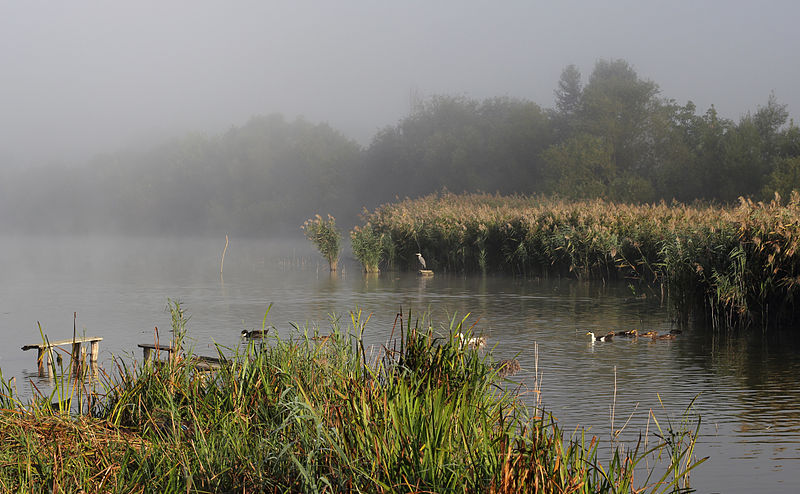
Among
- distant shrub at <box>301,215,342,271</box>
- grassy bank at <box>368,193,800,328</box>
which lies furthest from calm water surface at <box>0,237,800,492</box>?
distant shrub at <box>301,215,342,271</box>

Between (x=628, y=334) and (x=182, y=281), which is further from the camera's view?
(x=182, y=281)

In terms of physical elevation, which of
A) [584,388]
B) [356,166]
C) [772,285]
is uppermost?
[356,166]

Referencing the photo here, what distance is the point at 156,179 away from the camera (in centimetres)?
11625

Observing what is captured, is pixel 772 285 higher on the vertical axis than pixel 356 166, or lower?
lower

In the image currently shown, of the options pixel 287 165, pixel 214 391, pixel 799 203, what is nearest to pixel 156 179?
pixel 287 165

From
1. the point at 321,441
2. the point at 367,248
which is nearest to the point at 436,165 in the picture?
the point at 367,248

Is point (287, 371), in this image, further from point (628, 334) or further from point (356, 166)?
point (356, 166)

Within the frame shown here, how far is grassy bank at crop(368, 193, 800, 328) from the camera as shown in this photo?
1516cm

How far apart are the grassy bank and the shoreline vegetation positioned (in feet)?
28.3

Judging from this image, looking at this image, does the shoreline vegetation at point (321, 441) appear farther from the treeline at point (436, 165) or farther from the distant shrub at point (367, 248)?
the treeline at point (436, 165)

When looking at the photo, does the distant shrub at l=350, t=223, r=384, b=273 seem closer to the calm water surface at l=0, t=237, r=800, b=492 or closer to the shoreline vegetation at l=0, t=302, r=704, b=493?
the calm water surface at l=0, t=237, r=800, b=492

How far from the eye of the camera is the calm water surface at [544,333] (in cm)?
882

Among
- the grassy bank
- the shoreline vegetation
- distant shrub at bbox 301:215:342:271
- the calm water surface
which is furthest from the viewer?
distant shrub at bbox 301:215:342:271

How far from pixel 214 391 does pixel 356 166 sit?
268 feet
